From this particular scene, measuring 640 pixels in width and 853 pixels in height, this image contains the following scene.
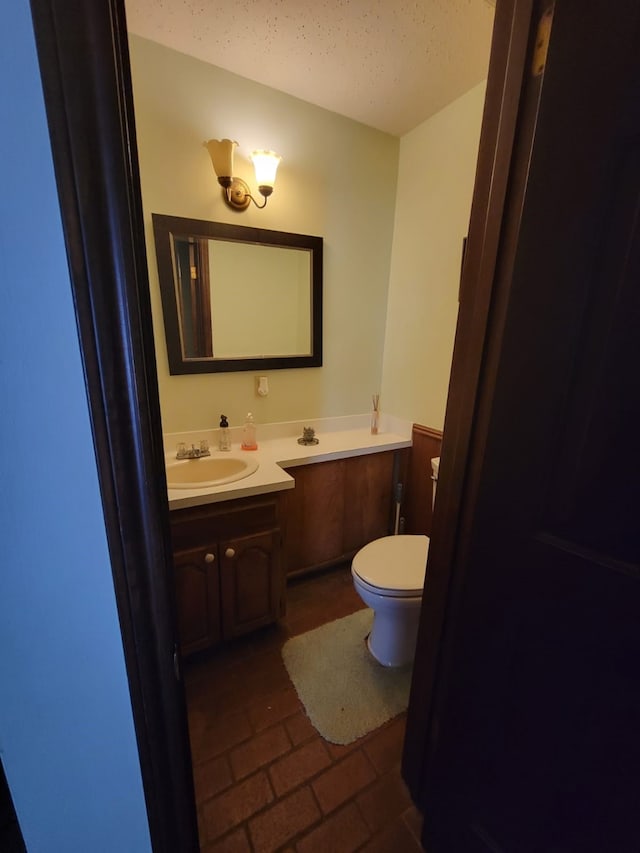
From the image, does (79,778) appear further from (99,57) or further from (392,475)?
(392,475)

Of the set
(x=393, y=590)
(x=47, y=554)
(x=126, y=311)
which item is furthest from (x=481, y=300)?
(x=393, y=590)

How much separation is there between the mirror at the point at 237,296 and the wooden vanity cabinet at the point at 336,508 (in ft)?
2.19

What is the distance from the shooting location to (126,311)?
430 millimetres

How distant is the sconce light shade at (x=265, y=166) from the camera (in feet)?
5.33

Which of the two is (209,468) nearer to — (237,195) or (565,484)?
(237,195)

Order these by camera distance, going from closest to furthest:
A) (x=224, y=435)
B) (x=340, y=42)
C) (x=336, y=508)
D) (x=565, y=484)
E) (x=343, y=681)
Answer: (x=565, y=484) → (x=340, y=42) → (x=343, y=681) → (x=224, y=435) → (x=336, y=508)

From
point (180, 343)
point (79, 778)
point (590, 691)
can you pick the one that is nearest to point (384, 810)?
point (590, 691)

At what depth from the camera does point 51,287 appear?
1.33 ft

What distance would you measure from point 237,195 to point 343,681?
7.48 ft

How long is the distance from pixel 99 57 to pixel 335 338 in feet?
6.01

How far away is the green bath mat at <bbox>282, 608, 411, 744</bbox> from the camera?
1366 mm

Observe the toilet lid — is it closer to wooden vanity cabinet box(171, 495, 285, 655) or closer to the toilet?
the toilet

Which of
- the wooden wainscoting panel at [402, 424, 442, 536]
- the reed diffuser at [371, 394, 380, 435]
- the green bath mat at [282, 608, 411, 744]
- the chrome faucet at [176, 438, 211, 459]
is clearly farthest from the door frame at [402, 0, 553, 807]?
the reed diffuser at [371, 394, 380, 435]

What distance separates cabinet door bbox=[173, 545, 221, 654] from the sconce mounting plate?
159 cm
